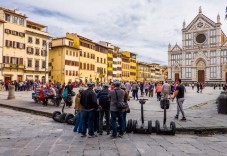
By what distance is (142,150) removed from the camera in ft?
20.2

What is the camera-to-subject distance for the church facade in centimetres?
7231

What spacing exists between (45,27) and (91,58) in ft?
51.6

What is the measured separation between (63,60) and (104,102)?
1784 inches

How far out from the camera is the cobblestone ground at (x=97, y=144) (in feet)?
19.6

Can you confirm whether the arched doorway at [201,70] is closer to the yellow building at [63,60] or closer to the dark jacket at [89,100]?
the yellow building at [63,60]

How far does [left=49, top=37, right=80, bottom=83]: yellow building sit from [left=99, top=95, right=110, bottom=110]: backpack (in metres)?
44.0

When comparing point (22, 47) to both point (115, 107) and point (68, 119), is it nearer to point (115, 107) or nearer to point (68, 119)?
point (68, 119)

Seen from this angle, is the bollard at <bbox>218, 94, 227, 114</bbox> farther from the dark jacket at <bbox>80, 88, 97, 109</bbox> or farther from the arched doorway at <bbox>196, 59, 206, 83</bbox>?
the arched doorway at <bbox>196, 59, 206, 83</bbox>

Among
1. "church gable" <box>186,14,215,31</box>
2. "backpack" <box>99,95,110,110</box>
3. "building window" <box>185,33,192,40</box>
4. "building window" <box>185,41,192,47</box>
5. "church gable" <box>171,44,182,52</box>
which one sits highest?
"church gable" <box>186,14,215,31</box>

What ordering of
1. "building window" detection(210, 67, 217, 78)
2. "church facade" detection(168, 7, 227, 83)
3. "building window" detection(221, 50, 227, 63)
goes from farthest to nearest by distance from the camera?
1. "building window" detection(210, 67, 217, 78)
2. "church facade" detection(168, 7, 227, 83)
3. "building window" detection(221, 50, 227, 63)

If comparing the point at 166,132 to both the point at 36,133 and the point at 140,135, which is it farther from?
the point at 36,133

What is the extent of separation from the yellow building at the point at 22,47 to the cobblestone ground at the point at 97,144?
35.1 meters

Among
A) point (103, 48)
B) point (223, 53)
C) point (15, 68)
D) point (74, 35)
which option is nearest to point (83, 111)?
point (15, 68)

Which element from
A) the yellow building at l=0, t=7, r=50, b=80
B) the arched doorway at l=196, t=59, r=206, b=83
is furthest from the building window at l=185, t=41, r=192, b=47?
the yellow building at l=0, t=7, r=50, b=80
